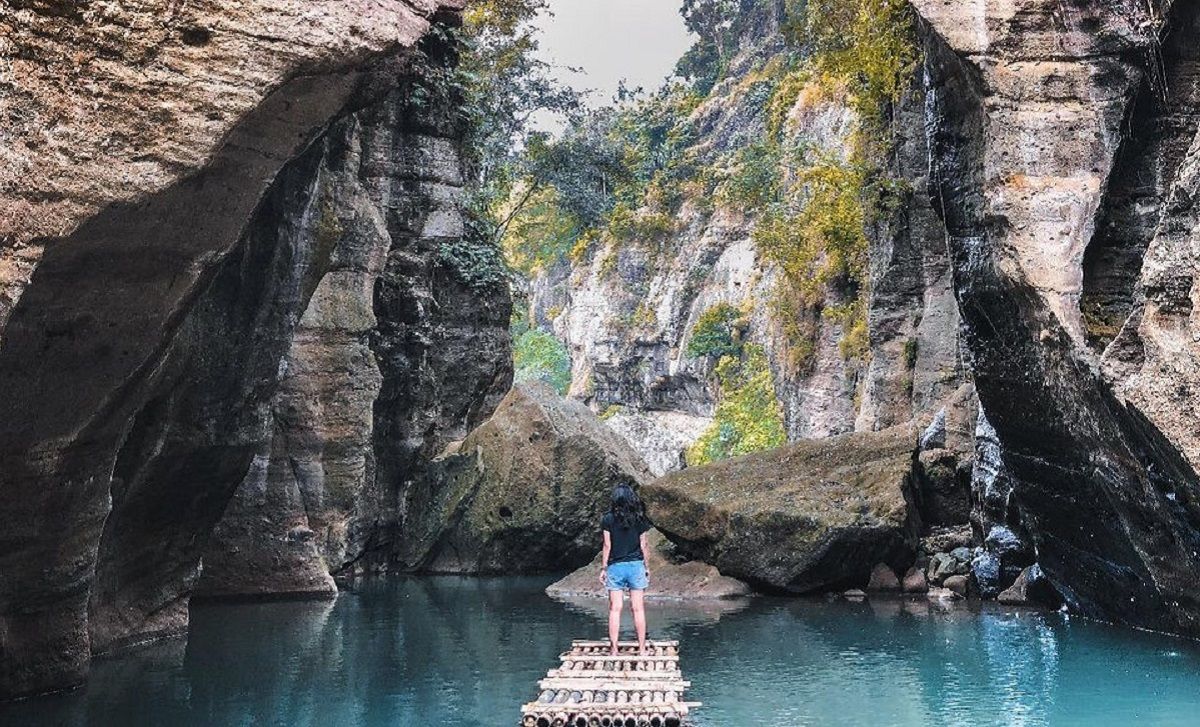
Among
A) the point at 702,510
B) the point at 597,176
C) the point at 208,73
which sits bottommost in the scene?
the point at 702,510

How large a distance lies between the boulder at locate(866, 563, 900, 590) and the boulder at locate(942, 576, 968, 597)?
32.3 inches

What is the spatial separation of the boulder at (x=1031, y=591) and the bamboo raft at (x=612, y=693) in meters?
7.41

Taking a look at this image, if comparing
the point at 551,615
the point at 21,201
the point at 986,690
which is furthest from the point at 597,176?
the point at 21,201

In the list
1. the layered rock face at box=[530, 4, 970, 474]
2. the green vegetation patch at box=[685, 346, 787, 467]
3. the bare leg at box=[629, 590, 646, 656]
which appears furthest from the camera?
the green vegetation patch at box=[685, 346, 787, 467]

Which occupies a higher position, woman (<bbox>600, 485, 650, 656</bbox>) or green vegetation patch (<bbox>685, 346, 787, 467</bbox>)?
green vegetation patch (<bbox>685, 346, 787, 467</bbox>)

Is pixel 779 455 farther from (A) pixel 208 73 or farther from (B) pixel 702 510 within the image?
(A) pixel 208 73

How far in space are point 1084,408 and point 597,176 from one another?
26048mm

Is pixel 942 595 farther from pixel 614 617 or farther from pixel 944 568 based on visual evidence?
pixel 614 617

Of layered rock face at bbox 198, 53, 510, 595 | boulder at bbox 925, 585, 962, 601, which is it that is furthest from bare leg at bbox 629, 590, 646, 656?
boulder at bbox 925, 585, 962, 601

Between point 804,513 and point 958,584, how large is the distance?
7.65 ft

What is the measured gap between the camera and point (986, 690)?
10312 millimetres

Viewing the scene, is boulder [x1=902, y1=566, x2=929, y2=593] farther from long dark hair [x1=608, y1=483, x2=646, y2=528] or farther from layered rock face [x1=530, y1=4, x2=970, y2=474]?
long dark hair [x1=608, y1=483, x2=646, y2=528]

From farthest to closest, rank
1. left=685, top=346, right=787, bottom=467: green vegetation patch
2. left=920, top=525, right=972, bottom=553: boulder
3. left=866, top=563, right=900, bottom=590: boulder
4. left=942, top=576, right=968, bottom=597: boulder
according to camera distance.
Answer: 1. left=685, top=346, right=787, bottom=467: green vegetation patch
2. left=920, top=525, right=972, bottom=553: boulder
3. left=866, top=563, right=900, bottom=590: boulder
4. left=942, top=576, right=968, bottom=597: boulder

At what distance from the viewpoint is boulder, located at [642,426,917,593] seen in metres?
17.6
